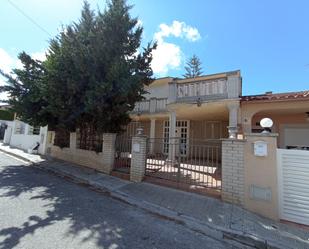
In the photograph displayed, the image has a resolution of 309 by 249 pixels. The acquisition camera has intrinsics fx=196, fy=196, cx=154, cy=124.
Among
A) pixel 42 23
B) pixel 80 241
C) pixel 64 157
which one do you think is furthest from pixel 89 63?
pixel 80 241

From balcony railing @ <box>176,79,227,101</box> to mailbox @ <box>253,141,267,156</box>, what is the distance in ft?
14.7

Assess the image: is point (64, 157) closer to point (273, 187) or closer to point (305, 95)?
point (273, 187)

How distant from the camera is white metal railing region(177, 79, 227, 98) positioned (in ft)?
30.3

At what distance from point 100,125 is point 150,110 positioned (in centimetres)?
732

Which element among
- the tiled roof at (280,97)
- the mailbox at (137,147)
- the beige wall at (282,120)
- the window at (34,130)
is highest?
the tiled roof at (280,97)

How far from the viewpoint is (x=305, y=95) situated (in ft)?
25.5

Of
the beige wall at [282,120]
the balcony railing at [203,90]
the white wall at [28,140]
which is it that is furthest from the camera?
the white wall at [28,140]

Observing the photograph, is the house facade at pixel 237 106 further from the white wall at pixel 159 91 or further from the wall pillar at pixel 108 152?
the white wall at pixel 159 91

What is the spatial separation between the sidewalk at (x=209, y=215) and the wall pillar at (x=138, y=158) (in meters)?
0.34

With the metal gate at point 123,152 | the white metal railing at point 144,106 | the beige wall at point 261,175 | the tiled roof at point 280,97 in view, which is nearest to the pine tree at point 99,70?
the metal gate at point 123,152

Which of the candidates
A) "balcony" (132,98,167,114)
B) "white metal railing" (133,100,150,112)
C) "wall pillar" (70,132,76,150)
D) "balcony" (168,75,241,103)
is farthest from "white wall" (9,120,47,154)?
"balcony" (168,75,241,103)

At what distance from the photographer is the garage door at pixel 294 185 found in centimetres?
450

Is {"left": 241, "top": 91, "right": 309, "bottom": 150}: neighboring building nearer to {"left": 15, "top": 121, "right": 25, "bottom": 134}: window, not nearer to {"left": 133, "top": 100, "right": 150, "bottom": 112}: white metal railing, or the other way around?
{"left": 133, "top": 100, "right": 150, "bottom": 112}: white metal railing

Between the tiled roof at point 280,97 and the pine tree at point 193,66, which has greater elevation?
the pine tree at point 193,66
